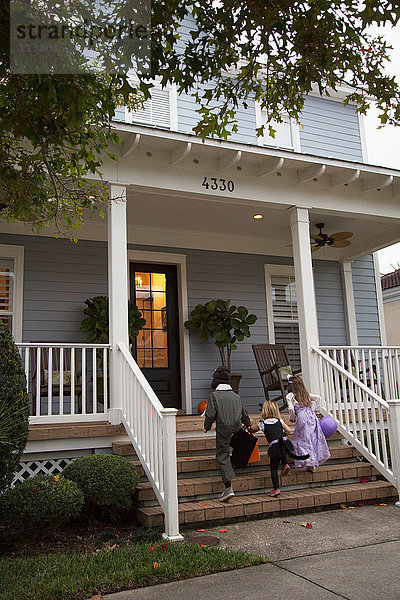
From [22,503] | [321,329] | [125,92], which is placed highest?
[125,92]

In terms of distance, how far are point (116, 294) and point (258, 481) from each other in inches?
103

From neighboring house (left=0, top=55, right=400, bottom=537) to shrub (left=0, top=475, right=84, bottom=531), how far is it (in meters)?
0.79

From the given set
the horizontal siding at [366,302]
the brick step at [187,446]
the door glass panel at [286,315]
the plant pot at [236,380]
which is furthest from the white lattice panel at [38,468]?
the horizontal siding at [366,302]

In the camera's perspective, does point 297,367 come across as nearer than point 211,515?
No

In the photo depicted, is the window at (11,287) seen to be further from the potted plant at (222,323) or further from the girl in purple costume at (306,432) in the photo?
the girl in purple costume at (306,432)

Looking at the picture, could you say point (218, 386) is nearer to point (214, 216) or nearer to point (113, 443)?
point (113, 443)

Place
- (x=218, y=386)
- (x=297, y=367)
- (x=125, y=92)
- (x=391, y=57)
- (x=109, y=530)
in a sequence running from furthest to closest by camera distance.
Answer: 1. (x=297, y=367)
2. (x=218, y=386)
3. (x=109, y=530)
4. (x=391, y=57)
5. (x=125, y=92)

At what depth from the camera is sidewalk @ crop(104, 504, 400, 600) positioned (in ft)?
11.9

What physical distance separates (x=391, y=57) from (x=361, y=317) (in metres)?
6.92

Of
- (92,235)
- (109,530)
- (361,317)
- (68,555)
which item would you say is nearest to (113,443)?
(109,530)

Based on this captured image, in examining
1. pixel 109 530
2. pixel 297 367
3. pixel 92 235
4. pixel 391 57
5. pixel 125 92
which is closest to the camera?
pixel 125 92

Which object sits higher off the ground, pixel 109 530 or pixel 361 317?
pixel 361 317

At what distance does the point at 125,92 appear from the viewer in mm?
3746

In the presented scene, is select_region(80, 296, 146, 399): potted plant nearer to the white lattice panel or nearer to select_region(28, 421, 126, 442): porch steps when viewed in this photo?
select_region(28, 421, 126, 442): porch steps
